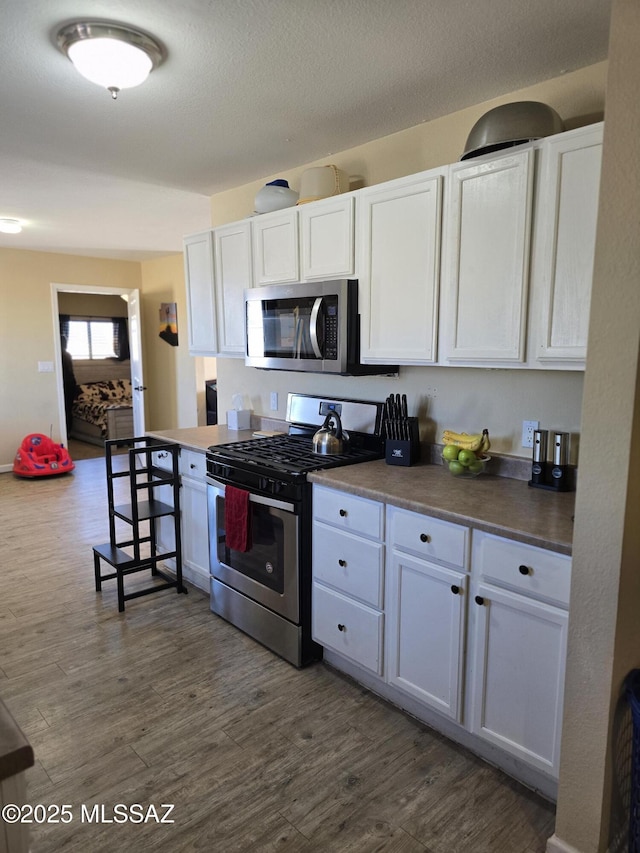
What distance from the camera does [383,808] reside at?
1821 mm

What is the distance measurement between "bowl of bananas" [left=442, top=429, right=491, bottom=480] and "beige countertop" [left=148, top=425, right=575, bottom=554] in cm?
4

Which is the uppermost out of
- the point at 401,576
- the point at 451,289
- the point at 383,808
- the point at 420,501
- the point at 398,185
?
the point at 398,185

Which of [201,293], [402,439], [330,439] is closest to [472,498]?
[402,439]

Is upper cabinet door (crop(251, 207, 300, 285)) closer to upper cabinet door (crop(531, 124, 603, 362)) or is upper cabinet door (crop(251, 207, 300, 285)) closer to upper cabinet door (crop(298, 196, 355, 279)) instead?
upper cabinet door (crop(298, 196, 355, 279))

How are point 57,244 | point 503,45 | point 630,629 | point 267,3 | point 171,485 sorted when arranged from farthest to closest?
point 57,244 < point 171,485 < point 503,45 < point 267,3 < point 630,629

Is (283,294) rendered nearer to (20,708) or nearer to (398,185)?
(398,185)

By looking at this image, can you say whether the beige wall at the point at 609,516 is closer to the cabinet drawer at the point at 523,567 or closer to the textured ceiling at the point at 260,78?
the cabinet drawer at the point at 523,567

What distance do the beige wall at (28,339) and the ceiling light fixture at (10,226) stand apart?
1.20m

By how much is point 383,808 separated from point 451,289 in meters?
1.90

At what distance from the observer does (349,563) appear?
234cm

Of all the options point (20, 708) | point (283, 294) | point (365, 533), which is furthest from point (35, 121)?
point (20, 708)

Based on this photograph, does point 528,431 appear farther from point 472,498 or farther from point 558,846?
point 558,846

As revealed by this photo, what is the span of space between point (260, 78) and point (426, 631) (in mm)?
2270

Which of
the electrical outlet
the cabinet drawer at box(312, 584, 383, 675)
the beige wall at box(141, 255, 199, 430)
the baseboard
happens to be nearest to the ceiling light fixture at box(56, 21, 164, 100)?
the electrical outlet
